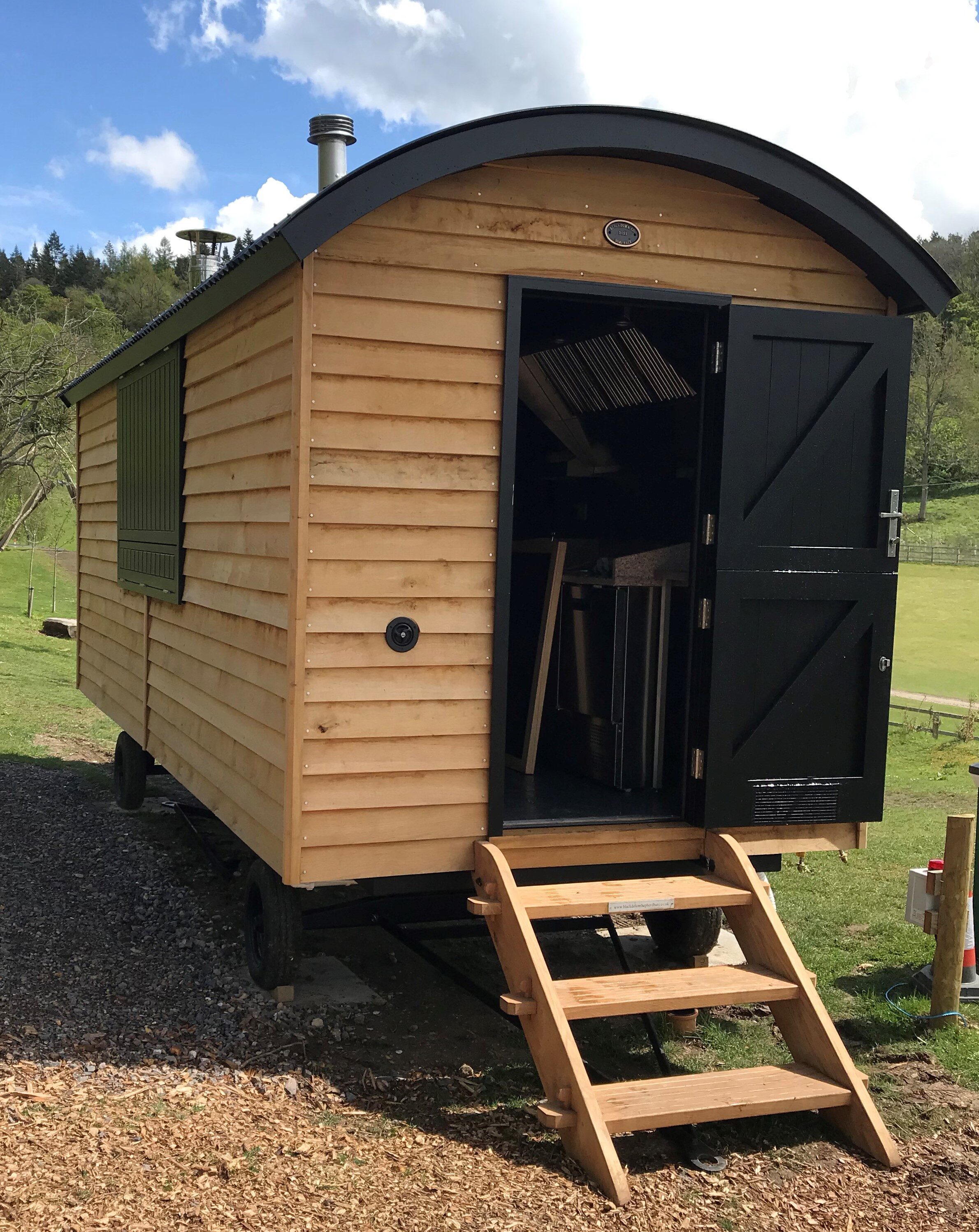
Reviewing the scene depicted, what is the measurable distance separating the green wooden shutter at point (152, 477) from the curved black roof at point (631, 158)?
140 cm

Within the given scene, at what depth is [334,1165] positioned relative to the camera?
3.58 metres

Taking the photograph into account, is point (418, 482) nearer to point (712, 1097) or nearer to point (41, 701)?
point (712, 1097)

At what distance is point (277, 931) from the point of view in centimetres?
474

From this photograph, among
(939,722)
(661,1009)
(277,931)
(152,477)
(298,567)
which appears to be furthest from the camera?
(939,722)

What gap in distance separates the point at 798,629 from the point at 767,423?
34.0 inches

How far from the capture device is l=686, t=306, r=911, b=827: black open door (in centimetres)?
470

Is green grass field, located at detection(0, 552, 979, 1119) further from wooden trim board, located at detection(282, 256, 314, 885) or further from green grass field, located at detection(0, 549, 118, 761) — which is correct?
wooden trim board, located at detection(282, 256, 314, 885)

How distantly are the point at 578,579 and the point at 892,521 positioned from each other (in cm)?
158

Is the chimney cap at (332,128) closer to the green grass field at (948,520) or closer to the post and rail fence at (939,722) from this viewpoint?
the post and rail fence at (939,722)

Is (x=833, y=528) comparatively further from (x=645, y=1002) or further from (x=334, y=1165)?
(x=334, y=1165)

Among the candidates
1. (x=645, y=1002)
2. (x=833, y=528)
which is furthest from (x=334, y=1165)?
(x=833, y=528)

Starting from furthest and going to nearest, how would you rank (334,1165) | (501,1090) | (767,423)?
1. (767,423)
2. (501,1090)
3. (334,1165)

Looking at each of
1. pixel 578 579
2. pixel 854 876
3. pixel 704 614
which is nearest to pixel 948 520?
pixel 854 876

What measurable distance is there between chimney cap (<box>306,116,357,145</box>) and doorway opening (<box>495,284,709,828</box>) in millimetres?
1537
